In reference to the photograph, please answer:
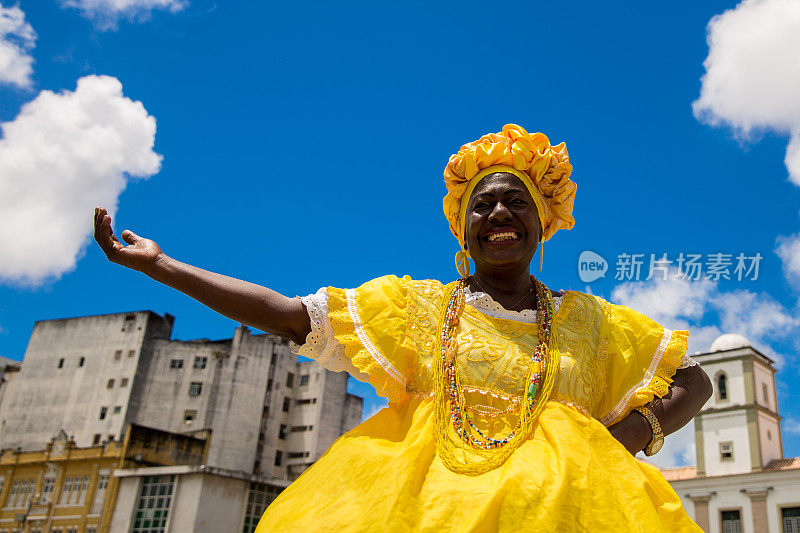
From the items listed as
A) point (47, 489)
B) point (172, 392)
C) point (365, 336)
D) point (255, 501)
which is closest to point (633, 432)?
point (365, 336)

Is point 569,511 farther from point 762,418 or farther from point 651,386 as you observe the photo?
point 762,418

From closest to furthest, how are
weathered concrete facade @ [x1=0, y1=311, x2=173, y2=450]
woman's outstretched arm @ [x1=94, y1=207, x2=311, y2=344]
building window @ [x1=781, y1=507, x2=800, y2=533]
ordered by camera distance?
woman's outstretched arm @ [x1=94, y1=207, x2=311, y2=344]
building window @ [x1=781, y1=507, x2=800, y2=533]
weathered concrete facade @ [x1=0, y1=311, x2=173, y2=450]

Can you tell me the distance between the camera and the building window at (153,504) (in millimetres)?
28609

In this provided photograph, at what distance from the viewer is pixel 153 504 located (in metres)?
29.8

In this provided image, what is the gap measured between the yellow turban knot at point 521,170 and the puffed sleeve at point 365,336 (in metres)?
0.55

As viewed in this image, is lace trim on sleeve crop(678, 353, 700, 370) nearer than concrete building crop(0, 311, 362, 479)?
Yes

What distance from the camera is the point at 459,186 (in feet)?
9.44

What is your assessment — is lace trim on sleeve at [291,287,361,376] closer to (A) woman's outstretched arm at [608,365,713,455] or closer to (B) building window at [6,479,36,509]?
(A) woman's outstretched arm at [608,365,713,455]

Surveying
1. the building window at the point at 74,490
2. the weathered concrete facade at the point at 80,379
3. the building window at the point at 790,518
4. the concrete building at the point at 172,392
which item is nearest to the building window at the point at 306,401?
the concrete building at the point at 172,392

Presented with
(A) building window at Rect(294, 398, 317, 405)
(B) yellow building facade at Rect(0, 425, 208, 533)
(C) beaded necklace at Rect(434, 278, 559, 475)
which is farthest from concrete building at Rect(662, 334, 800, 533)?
(C) beaded necklace at Rect(434, 278, 559, 475)

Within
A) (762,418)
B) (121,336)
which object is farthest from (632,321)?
(121,336)

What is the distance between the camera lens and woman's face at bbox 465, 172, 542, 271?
2.72 metres

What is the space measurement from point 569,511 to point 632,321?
100cm

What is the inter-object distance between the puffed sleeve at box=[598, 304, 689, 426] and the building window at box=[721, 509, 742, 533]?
1287 inches
